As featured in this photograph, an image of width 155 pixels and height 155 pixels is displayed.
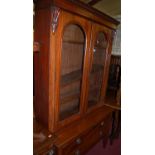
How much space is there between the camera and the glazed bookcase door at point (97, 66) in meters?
1.53

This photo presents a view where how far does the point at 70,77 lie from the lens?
1.42 metres

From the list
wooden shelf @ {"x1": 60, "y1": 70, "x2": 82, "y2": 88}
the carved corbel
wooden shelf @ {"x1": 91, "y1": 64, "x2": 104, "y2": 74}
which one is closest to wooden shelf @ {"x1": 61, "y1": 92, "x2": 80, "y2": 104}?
wooden shelf @ {"x1": 60, "y1": 70, "x2": 82, "y2": 88}

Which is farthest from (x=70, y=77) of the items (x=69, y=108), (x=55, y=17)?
(x=55, y=17)

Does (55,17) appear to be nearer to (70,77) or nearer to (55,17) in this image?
(55,17)

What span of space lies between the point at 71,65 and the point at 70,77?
11 cm

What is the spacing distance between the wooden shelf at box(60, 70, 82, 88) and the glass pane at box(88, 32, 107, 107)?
17 centimetres

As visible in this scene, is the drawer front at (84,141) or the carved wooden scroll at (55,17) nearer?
the carved wooden scroll at (55,17)

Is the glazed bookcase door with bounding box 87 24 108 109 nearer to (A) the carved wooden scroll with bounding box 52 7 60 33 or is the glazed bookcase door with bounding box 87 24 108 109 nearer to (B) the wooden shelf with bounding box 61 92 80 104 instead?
(B) the wooden shelf with bounding box 61 92 80 104

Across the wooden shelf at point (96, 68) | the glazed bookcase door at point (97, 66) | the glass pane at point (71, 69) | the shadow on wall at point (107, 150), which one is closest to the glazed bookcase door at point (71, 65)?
the glass pane at point (71, 69)

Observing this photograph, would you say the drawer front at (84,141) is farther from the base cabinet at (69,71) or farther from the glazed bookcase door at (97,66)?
the glazed bookcase door at (97,66)

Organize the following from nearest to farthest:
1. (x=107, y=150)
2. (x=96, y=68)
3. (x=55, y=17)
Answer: (x=55, y=17)
(x=96, y=68)
(x=107, y=150)

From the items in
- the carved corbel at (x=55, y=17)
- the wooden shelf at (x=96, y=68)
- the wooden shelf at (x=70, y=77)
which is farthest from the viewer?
the wooden shelf at (x=96, y=68)

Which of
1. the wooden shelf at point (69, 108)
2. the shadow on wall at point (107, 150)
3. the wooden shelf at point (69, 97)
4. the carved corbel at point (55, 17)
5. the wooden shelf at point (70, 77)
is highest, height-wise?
the carved corbel at point (55, 17)
